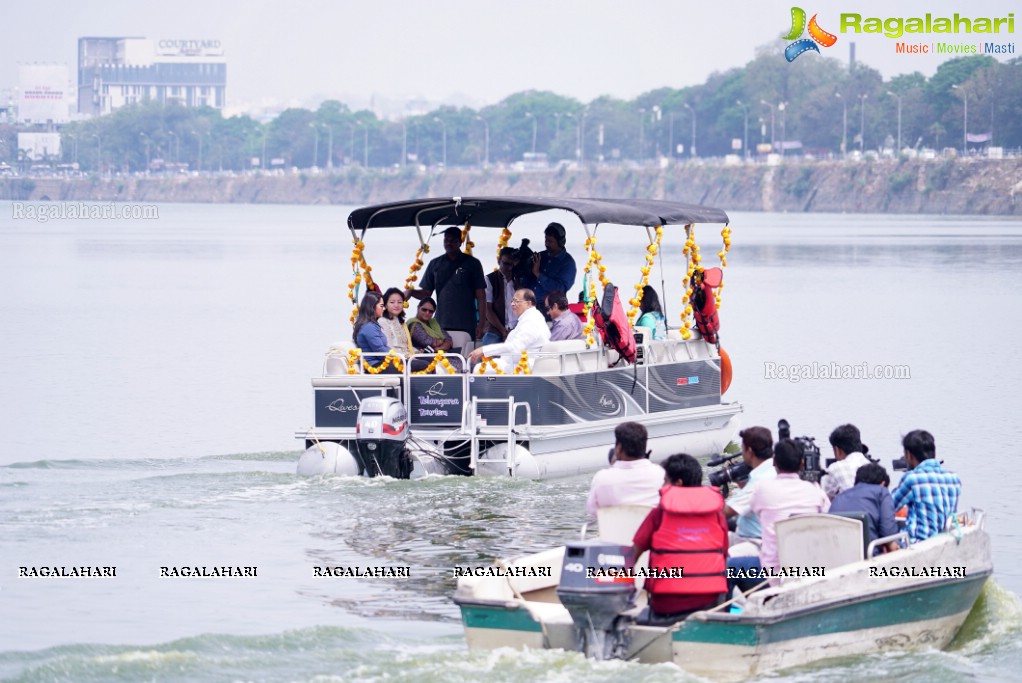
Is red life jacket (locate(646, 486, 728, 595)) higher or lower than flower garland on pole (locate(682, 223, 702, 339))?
lower

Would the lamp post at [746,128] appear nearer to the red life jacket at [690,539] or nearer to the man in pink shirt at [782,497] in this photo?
the man in pink shirt at [782,497]

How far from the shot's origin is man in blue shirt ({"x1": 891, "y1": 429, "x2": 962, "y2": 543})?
470 inches

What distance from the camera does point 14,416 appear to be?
25.8 m

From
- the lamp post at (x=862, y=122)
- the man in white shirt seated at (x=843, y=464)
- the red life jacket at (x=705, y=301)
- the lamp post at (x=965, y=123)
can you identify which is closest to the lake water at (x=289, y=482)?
the man in white shirt seated at (x=843, y=464)

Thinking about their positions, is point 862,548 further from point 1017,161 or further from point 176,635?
point 1017,161

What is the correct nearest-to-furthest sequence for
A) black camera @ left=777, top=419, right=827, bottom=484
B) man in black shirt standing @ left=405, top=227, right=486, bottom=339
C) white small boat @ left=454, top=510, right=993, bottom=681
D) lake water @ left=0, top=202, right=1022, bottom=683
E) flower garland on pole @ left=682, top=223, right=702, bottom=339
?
white small boat @ left=454, top=510, right=993, bottom=681
lake water @ left=0, top=202, right=1022, bottom=683
black camera @ left=777, top=419, right=827, bottom=484
man in black shirt standing @ left=405, top=227, right=486, bottom=339
flower garland on pole @ left=682, top=223, right=702, bottom=339

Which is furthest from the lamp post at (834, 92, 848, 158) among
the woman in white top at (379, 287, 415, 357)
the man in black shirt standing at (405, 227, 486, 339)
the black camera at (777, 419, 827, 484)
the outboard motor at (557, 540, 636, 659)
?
the outboard motor at (557, 540, 636, 659)

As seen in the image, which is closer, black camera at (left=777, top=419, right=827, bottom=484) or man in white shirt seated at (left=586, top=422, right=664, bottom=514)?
man in white shirt seated at (left=586, top=422, right=664, bottom=514)

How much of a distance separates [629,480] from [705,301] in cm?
861

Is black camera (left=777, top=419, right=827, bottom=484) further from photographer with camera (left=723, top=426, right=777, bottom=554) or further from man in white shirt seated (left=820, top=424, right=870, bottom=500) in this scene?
photographer with camera (left=723, top=426, right=777, bottom=554)

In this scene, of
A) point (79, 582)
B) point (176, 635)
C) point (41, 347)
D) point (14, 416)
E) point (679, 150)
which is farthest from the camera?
point (679, 150)

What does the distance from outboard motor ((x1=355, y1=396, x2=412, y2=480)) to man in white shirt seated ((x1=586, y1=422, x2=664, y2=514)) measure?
533 cm

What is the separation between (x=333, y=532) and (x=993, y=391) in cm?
1609

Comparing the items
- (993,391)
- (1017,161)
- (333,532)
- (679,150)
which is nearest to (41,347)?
(993,391)
